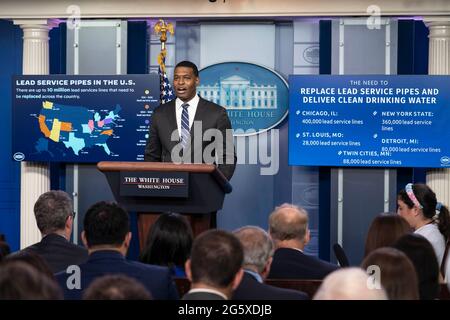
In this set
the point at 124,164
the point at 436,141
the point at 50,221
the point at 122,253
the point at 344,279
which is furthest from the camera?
the point at 436,141

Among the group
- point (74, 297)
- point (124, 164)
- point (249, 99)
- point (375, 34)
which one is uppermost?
point (375, 34)

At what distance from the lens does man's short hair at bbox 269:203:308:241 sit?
462cm

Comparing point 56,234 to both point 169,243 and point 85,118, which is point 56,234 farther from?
point 85,118

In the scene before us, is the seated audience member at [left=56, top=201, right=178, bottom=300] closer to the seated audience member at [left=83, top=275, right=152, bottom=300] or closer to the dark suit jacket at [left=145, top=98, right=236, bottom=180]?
the seated audience member at [left=83, top=275, right=152, bottom=300]

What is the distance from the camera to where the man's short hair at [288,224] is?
4.62m

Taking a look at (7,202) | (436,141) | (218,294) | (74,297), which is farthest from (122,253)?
(7,202)

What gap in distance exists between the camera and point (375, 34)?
855 cm

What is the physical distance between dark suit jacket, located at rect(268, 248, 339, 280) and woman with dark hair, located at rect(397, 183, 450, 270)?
1.53 metres

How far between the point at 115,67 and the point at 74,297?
5259 mm

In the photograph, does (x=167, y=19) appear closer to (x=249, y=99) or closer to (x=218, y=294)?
(x=249, y=99)

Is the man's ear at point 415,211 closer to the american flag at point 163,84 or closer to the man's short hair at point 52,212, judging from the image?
the man's short hair at point 52,212

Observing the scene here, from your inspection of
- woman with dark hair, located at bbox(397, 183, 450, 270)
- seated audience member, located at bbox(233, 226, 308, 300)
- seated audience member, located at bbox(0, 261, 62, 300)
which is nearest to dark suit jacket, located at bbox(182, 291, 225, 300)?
seated audience member, located at bbox(233, 226, 308, 300)

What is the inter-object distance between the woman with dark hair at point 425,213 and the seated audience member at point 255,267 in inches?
86.8

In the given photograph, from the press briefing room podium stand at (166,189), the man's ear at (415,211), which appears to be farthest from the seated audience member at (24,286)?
the man's ear at (415,211)
